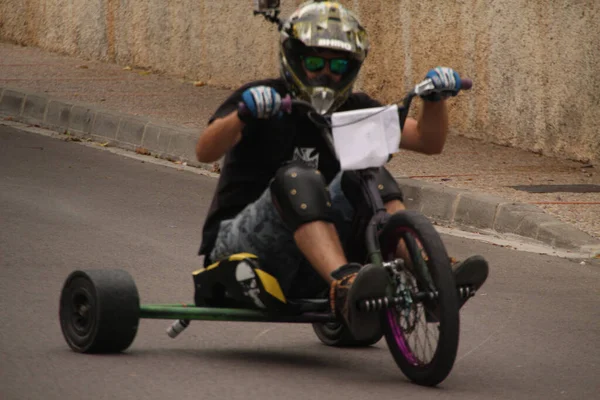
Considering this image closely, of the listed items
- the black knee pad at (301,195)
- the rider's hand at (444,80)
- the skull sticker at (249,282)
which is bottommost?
the skull sticker at (249,282)

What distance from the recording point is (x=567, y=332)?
6.01m

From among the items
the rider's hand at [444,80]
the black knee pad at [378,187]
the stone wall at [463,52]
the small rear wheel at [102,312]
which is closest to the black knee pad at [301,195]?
the black knee pad at [378,187]

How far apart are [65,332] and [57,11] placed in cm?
1216

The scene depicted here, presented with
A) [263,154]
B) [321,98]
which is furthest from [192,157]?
[321,98]

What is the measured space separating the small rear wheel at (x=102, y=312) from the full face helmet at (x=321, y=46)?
3.10 feet

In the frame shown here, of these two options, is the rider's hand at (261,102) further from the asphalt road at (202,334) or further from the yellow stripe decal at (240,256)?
the asphalt road at (202,334)

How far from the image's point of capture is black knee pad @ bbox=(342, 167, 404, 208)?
5086mm

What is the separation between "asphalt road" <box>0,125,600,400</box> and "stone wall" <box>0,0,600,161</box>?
2.96 metres

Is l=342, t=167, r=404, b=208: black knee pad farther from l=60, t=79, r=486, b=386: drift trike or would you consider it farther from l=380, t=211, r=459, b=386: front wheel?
l=380, t=211, r=459, b=386: front wheel

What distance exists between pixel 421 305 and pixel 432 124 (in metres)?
0.79

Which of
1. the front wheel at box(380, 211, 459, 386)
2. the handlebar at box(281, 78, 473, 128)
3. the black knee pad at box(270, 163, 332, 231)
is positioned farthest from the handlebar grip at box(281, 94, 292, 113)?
the front wheel at box(380, 211, 459, 386)

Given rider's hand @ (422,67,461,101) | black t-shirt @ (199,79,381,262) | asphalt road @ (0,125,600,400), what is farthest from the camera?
black t-shirt @ (199,79,381,262)

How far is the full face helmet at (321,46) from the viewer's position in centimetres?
511

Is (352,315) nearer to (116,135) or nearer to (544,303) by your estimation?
(544,303)
